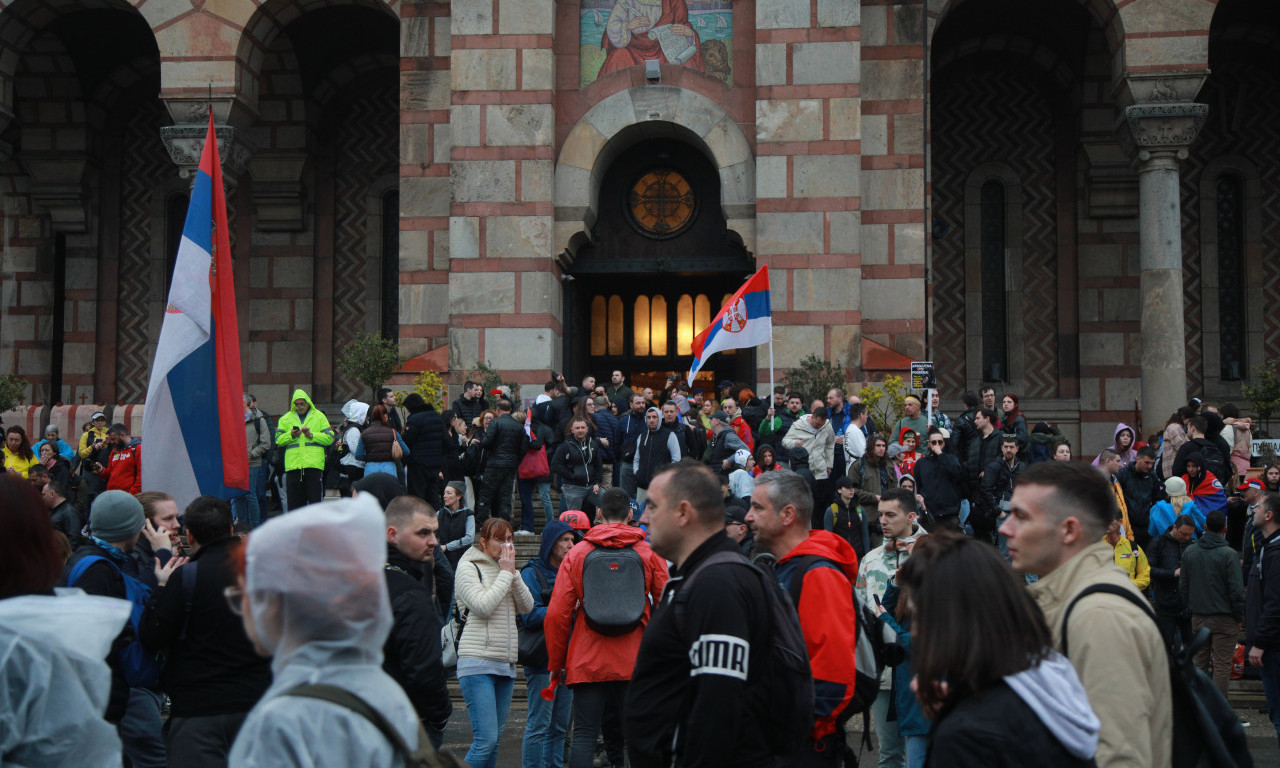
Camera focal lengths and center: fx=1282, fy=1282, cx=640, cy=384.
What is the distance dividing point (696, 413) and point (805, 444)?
3447 millimetres

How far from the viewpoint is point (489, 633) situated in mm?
7352

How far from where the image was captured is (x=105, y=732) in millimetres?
3344

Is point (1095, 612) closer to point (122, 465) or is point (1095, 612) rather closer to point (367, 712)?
point (367, 712)

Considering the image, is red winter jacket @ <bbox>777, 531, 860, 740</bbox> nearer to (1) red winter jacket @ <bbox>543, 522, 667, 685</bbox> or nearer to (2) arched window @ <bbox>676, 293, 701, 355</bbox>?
(1) red winter jacket @ <bbox>543, 522, 667, 685</bbox>


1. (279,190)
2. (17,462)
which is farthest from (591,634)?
(279,190)

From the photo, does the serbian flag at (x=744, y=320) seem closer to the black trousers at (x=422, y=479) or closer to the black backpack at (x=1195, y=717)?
the black trousers at (x=422, y=479)

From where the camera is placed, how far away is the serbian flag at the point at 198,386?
24.9 feet

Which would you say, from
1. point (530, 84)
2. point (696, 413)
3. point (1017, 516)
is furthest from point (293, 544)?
point (530, 84)

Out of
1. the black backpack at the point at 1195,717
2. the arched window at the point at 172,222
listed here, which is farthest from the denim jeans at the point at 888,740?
the arched window at the point at 172,222

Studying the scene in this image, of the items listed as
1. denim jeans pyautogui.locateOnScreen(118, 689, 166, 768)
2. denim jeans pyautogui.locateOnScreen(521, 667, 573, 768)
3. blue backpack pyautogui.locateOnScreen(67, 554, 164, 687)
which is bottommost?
denim jeans pyautogui.locateOnScreen(521, 667, 573, 768)

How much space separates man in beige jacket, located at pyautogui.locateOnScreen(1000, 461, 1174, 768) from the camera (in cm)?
332

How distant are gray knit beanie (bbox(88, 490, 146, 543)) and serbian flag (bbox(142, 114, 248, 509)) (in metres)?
1.63

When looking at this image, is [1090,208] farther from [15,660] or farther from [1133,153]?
[15,660]

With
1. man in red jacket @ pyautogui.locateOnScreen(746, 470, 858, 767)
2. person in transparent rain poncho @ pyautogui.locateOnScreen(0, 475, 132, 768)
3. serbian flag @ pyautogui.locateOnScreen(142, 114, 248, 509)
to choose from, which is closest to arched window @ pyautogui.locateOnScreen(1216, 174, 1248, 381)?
serbian flag @ pyautogui.locateOnScreen(142, 114, 248, 509)
